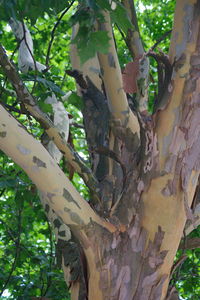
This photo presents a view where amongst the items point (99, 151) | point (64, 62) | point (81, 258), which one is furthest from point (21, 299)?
point (64, 62)

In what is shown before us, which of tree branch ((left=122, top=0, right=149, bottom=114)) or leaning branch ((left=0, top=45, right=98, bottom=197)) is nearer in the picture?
leaning branch ((left=0, top=45, right=98, bottom=197))

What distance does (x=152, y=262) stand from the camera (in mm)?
2326

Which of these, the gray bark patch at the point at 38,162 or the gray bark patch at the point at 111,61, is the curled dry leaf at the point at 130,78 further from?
the gray bark patch at the point at 38,162

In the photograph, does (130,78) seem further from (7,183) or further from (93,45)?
(7,183)

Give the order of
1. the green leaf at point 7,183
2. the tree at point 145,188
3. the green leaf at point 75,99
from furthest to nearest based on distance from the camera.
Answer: the green leaf at point 75,99
the green leaf at point 7,183
the tree at point 145,188

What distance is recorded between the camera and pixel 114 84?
2.54m

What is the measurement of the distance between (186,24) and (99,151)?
721mm

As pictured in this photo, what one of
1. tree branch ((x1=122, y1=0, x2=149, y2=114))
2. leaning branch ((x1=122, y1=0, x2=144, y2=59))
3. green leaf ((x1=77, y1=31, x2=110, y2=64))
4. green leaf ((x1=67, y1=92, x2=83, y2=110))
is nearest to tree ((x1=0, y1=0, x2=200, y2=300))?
tree branch ((x1=122, y1=0, x2=149, y2=114))

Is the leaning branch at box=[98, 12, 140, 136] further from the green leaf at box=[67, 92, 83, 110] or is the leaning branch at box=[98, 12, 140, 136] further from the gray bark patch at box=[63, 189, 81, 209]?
the gray bark patch at box=[63, 189, 81, 209]

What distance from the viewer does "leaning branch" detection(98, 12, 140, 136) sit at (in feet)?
8.18

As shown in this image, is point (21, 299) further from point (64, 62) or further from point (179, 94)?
point (64, 62)

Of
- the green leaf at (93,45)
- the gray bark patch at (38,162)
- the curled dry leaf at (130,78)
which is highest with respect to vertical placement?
the curled dry leaf at (130,78)

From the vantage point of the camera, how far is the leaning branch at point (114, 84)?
8.18 ft

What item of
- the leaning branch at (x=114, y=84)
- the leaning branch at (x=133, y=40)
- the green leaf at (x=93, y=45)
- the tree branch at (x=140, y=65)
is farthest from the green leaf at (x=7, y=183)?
the green leaf at (x=93, y=45)
